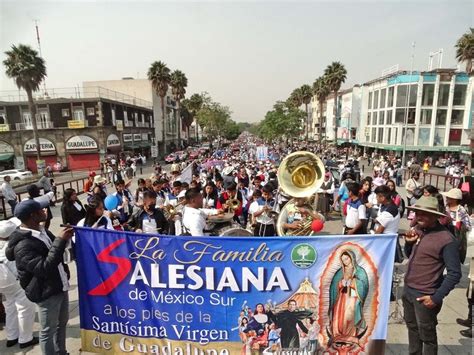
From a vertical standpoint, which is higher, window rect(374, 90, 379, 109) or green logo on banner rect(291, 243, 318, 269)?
window rect(374, 90, 379, 109)

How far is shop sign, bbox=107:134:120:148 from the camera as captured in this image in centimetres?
3466

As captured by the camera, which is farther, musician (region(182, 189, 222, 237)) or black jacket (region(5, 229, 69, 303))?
musician (region(182, 189, 222, 237))

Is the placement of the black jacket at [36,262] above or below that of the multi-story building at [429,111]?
below

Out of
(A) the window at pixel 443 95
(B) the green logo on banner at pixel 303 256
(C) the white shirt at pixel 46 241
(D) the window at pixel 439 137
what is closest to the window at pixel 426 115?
(A) the window at pixel 443 95

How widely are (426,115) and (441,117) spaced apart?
177cm

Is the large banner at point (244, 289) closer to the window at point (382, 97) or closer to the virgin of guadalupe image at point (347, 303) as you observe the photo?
the virgin of guadalupe image at point (347, 303)

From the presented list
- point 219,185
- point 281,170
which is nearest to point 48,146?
point 219,185

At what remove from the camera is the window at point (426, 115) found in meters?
37.4

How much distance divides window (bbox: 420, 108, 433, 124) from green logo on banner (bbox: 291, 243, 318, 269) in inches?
1668

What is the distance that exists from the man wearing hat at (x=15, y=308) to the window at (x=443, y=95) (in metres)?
44.9

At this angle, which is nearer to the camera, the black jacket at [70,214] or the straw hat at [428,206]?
the straw hat at [428,206]

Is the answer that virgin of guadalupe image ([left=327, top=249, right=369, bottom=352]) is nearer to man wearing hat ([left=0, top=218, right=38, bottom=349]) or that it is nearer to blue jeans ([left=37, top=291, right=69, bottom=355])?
blue jeans ([left=37, top=291, right=69, bottom=355])

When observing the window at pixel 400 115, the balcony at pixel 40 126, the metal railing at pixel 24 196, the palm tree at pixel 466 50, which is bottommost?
the metal railing at pixel 24 196

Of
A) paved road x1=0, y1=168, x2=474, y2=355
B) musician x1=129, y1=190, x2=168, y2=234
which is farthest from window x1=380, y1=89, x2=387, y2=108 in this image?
musician x1=129, y1=190, x2=168, y2=234
